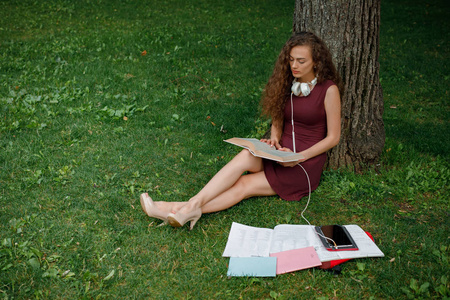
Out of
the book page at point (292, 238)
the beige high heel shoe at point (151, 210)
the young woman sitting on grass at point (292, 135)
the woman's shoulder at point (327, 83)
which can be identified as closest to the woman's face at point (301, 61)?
the young woman sitting on grass at point (292, 135)

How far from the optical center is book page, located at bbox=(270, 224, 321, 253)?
3297mm

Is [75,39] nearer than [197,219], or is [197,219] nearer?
[197,219]

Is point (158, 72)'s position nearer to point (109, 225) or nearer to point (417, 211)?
point (109, 225)

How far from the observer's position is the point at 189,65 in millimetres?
7402

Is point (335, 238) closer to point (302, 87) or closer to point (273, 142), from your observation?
point (273, 142)

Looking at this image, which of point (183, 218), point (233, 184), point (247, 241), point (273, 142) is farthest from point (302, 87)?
point (183, 218)

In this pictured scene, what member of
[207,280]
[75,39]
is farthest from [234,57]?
[207,280]

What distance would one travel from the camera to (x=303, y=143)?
4051 mm

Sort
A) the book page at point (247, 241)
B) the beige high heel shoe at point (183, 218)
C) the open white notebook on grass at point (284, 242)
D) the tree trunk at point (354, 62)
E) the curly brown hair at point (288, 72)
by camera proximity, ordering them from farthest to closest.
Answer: the tree trunk at point (354, 62) → the curly brown hair at point (288, 72) → the beige high heel shoe at point (183, 218) → the book page at point (247, 241) → the open white notebook on grass at point (284, 242)

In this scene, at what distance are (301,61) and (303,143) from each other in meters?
0.82

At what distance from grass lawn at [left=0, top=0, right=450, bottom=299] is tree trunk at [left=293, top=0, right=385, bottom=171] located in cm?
27

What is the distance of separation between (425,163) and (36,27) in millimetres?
9412

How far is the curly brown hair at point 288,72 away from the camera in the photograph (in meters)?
3.75

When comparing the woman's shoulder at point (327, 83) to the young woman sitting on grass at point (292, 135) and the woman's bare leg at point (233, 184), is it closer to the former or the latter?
the young woman sitting on grass at point (292, 135)
